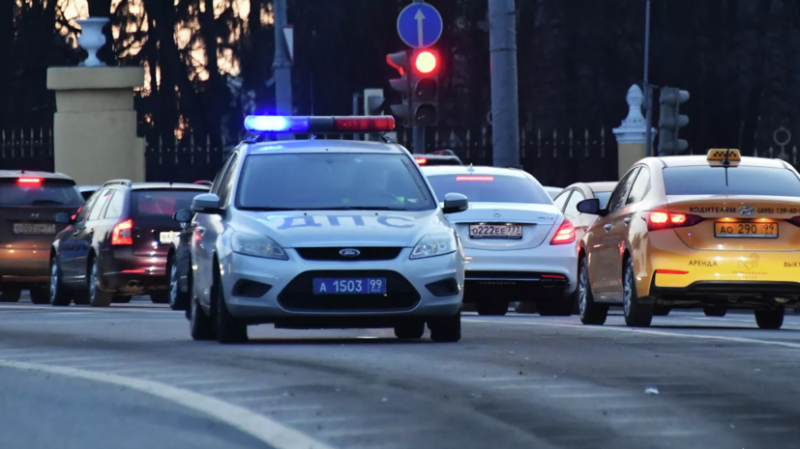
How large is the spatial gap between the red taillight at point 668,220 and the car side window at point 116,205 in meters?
8.12

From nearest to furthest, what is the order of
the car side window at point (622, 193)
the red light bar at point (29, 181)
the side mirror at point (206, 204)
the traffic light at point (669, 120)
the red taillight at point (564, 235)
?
the side mirror at point (206, 204) → the car side window at point (622, 193) → the red taillight at point (564, 235) → the red light bar at point (29, 181) → the traffic light at point (669, 120)

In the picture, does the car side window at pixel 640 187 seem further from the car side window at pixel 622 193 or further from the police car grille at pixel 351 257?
the police car grille at pixel 351 257

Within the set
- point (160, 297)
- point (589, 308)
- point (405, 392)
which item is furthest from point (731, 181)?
point (160, 297)

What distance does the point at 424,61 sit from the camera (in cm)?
2334

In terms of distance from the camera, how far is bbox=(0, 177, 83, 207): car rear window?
2472cm

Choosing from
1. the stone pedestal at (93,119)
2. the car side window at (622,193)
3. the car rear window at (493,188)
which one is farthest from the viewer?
the stone pedestal at (93,119)

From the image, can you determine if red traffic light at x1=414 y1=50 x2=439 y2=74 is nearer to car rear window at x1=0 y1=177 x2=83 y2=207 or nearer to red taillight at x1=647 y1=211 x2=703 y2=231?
car rear window at x1=0 y1=177 x2=83 y2=207

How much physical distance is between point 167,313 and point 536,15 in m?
30.1

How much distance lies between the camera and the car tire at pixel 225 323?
13102 millimetres

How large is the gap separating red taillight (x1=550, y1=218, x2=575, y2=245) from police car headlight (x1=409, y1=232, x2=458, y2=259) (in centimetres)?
544

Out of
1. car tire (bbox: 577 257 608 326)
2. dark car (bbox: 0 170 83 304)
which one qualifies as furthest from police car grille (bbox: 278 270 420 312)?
dark car (bbox: 0 170 83 304)

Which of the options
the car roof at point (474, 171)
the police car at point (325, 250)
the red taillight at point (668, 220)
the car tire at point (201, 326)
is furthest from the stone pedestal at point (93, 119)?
the car tire at point (201, 326)

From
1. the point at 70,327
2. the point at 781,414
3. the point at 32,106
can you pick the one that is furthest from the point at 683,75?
the point at 781,414

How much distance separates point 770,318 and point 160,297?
9619 mm
